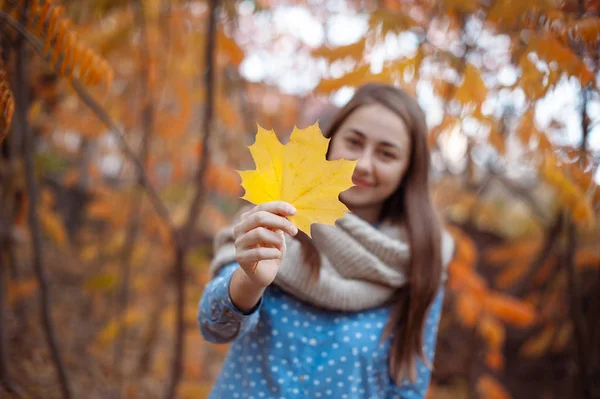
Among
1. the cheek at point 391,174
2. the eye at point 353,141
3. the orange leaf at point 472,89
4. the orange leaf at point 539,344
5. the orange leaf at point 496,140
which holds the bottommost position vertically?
the orange leaf at point 539,344

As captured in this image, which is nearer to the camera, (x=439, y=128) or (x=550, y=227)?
(x=439, y=128)

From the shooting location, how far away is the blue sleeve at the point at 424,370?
4.67 ft

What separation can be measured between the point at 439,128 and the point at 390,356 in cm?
134

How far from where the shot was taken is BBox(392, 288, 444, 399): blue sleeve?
4.67 ft

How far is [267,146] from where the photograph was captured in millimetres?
900

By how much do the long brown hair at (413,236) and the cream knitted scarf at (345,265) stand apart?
0.17 ft

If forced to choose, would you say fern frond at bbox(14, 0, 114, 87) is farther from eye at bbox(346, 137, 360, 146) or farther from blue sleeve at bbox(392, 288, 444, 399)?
blue sleeve at bbox(392, 288, 444, 399)

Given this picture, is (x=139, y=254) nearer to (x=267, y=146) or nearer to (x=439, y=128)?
(x=439, y=128)

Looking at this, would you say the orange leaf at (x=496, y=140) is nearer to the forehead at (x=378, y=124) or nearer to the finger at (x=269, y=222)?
the forehead at (x=378, y=124)

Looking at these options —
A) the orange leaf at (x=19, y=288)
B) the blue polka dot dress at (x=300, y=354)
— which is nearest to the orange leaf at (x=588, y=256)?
the blue polka dot dress at (x=300, y=354)

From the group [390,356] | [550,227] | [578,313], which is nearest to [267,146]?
[390,356]

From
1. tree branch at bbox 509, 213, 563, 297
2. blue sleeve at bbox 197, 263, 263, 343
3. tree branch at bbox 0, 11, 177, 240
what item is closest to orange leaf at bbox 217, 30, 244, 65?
tree branch at bbox 0, 11, 177, 240

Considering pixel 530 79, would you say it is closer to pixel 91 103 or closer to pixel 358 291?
pixel 358 291

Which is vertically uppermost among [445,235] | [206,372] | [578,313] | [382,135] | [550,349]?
[382,135]
